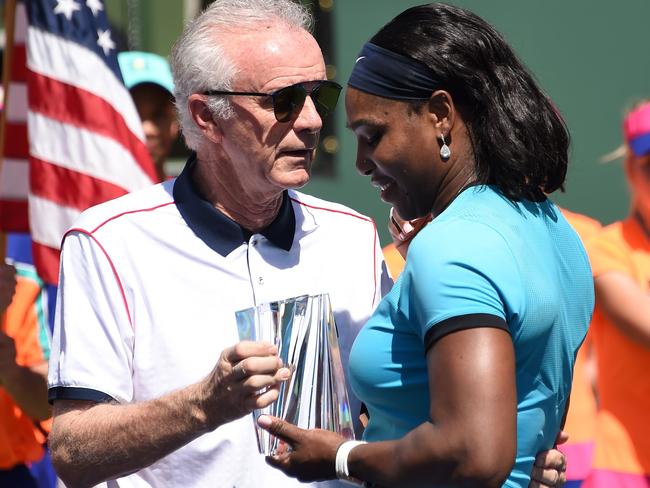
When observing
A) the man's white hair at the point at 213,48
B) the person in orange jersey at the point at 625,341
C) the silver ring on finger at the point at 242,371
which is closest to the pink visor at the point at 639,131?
the person in orange jersey at the point at 625,341

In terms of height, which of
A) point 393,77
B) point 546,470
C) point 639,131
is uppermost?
point 393,77

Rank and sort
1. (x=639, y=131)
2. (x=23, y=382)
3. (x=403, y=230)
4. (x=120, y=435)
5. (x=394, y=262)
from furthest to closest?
(x=639, y=131) → (x=394, y=262) → (x=23, y=382) → (x=403, y=230) → (x=120, y=435)

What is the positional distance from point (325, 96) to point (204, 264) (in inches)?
19.4

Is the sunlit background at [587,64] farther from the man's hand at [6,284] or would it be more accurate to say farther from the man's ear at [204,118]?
the man's ear at [204,118]

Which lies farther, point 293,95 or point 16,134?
point 16,134

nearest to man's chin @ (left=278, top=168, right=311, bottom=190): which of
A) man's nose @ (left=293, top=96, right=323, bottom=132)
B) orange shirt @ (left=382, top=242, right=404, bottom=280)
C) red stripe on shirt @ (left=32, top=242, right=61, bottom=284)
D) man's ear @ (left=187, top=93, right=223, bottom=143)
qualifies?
man's nose @ (left=293, top=96, right=323, bottom=132)

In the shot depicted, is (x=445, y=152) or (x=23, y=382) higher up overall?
(x=445, y=152)

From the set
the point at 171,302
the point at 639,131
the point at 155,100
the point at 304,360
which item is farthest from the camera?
the point at 155,100

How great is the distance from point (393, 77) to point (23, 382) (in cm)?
221

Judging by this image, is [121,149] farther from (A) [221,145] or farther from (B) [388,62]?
(B) [388,62]

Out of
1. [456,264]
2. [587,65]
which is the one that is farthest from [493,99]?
[587,65]

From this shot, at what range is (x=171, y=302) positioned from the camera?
2.66m

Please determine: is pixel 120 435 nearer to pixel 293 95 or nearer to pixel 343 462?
pixel 343 462

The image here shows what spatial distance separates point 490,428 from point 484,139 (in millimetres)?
572
